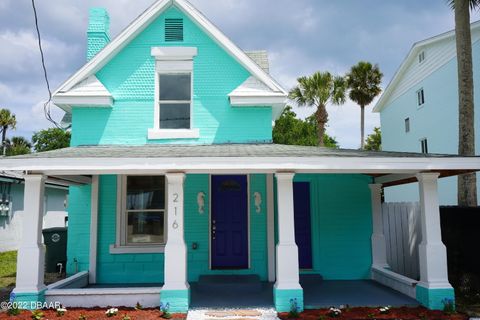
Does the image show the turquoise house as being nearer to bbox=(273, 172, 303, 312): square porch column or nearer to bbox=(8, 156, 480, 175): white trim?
bbox=(273, 172, 303, 312): square porch column

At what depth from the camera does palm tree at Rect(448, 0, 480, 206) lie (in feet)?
33.4

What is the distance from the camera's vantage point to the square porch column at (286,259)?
7.05 metres

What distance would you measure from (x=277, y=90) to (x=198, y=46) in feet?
7.75

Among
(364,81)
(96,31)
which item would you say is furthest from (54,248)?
(364,81)

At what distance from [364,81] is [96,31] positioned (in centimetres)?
1951

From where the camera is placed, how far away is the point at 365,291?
8.50m

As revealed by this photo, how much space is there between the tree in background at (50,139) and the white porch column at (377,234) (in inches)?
1407

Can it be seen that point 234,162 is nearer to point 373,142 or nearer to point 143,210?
point 143,210

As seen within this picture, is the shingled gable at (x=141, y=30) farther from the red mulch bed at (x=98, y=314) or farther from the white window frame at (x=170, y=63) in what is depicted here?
the red mulch bed at (x=98, y=314)

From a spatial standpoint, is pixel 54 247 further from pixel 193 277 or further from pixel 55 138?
pixel 55 138

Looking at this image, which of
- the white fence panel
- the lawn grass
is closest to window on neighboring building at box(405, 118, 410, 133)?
the white fence panel

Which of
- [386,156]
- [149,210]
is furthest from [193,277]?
[386,156]

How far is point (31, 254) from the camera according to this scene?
287 inches

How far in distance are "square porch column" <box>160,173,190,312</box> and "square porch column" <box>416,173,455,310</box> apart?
440 centimetres
